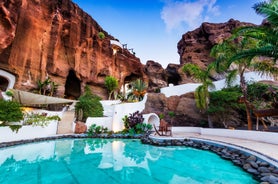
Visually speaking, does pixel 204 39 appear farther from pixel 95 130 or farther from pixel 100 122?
pixel 95 130

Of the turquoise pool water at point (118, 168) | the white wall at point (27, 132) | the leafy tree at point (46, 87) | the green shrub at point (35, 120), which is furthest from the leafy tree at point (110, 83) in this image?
the turquoise pool water at point (118, 168)

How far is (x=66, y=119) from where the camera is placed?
17.1 m

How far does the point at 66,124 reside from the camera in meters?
16.5

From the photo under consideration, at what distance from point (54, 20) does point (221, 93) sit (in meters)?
23.0

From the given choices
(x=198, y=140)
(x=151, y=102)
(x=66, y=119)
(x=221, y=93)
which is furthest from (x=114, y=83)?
(x=198, y=140)

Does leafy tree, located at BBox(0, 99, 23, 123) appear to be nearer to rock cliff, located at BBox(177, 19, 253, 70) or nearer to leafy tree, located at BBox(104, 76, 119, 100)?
leafy tree, located at BBox(104, 76, 119, 100)

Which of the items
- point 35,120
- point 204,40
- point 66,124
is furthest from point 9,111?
point 204,40

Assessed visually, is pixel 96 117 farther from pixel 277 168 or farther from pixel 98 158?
pixel 277 168

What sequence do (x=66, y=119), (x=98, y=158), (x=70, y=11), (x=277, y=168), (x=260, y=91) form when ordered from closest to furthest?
1. (x=277, y=168)
2. (x=98, y=158)
3. (x=260, y=91)
4. (x=66, y=119)
5. (x=70, y=11)

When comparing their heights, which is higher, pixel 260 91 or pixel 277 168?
pixel 260 91

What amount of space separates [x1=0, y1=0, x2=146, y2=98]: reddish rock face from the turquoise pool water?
43.1ft

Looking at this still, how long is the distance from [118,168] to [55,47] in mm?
21221

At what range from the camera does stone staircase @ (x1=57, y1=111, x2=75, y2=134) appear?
1596cm

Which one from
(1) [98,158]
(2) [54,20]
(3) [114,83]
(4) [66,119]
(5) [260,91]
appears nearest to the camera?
(1) [98,158]
